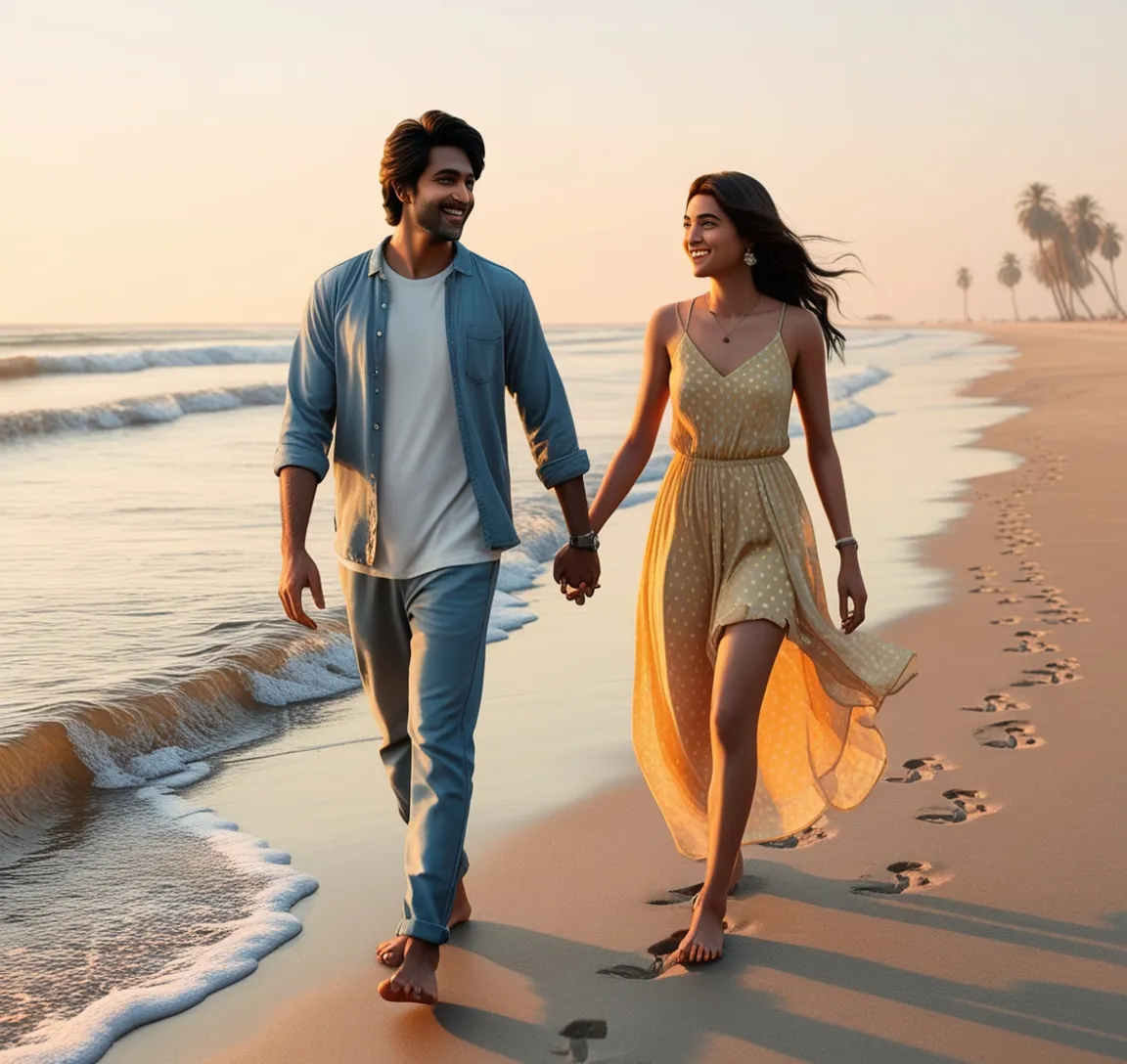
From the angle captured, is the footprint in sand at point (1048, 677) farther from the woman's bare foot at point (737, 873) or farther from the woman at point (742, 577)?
the woman's bare foot at point (737, 873)

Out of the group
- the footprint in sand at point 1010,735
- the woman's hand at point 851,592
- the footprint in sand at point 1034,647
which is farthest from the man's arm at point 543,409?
the footprint in sand at point 1034,647

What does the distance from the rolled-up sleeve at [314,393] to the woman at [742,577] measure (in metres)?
0.75

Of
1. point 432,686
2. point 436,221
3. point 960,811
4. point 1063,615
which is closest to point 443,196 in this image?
point 436,221

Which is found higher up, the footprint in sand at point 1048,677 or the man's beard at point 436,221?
the man's beard at point 436,221

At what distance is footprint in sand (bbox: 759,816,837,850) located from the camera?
434 centimetres

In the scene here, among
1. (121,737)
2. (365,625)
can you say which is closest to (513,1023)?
(365,625)

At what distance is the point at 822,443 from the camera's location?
3961 millimetres

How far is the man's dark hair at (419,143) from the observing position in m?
3.50

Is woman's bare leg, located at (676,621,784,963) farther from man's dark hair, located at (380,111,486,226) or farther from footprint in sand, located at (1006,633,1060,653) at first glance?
footprint in sand, located at (1006,633,1060,653)

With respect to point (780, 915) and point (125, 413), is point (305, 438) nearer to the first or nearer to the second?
point (780, 915)

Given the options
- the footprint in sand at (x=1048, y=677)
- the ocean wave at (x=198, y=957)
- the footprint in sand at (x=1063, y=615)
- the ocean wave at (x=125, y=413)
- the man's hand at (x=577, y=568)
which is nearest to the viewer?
the ocean wave at (x=198, y=957)

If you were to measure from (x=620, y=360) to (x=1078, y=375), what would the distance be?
54.5 ft

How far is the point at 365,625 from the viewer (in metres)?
3.64

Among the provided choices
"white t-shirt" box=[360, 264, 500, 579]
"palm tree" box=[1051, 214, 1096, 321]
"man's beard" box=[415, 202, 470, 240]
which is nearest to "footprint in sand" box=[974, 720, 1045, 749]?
"white t-shirt" box=[360, 264, 500, 579]
